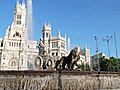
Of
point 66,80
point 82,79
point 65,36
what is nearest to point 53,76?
point 66,80

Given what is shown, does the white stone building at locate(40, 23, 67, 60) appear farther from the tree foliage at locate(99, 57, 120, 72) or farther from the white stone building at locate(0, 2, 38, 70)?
the tree foliage at locate(99, 57, 120, 72)

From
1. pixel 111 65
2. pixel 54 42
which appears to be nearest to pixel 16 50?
pixel 54 42

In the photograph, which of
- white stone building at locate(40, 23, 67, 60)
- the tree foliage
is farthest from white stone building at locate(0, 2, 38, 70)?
the tree foliage

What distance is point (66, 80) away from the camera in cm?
1688

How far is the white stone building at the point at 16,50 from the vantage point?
77.5m

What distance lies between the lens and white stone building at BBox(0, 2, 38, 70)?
7747 centimetres

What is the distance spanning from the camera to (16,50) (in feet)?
279

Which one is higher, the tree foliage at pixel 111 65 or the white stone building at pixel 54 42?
the white stone building at pixel 54 42

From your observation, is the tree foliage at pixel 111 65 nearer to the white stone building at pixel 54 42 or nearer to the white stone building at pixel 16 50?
the white stone building at pixel 54 42

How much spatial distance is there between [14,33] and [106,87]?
86.4 m

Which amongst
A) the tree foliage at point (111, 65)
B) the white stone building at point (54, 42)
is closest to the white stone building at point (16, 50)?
the white stone building at point (54, 42)

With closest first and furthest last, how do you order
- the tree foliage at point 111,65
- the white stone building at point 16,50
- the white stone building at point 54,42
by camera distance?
the tree foliage at point 111,65 → the white stone building at point 16,50 → the white stone building at point 54,42

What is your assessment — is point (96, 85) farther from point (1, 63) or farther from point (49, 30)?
point (49, 30)

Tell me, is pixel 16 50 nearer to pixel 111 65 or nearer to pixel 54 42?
pixel 54 42
